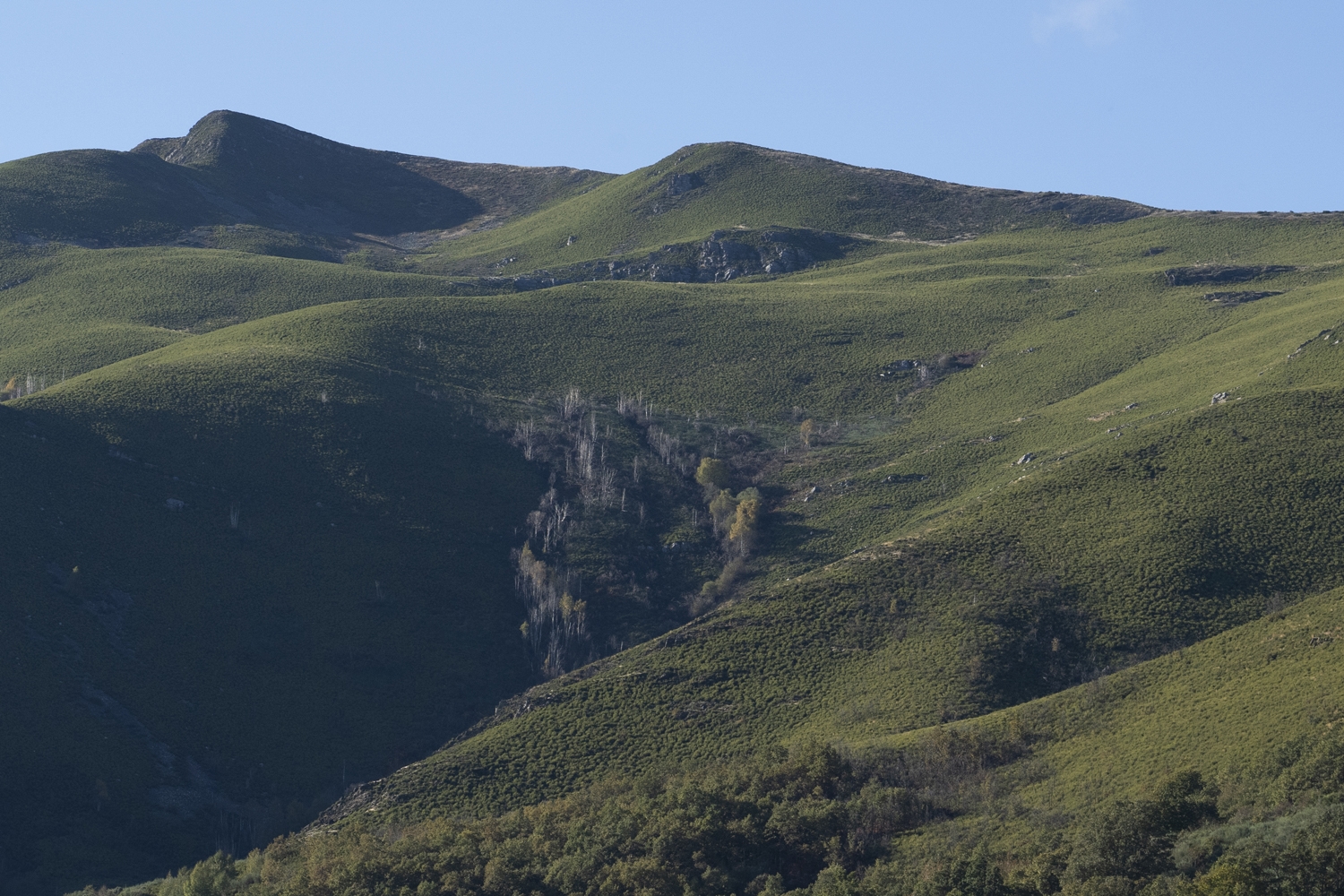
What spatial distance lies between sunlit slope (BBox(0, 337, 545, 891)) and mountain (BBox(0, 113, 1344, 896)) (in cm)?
30

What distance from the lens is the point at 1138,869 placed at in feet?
142

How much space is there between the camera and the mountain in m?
56.5

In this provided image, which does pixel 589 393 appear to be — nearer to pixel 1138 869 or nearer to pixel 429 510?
pixel 429 510

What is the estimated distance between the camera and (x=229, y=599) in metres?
90.6

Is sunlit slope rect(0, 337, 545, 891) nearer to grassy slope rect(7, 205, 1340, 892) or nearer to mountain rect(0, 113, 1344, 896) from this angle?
mountain rect(0, 113, 1344, 896)

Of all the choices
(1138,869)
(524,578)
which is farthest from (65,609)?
(1138,869)

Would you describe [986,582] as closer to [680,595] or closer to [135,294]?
[680,595]

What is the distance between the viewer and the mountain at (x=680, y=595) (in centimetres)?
5653

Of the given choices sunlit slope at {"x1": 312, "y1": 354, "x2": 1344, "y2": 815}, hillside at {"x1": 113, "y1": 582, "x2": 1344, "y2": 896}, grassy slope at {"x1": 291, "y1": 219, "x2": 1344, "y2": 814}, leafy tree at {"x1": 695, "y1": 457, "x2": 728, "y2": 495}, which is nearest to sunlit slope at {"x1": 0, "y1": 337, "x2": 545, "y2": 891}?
sunlit slope at {"x1": 312, "y1": 354, "x2": 1344, "y2": 815}

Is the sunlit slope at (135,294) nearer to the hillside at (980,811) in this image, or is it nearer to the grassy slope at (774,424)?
the grassy slope at (774,424)

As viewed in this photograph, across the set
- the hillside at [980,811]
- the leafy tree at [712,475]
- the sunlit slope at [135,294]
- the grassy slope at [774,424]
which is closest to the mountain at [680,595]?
the hillside at [980,811]

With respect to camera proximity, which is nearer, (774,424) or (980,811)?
(980,811)

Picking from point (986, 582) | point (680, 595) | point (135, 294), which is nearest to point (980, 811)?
point (986, 582)

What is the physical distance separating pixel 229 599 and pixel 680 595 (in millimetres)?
33469
